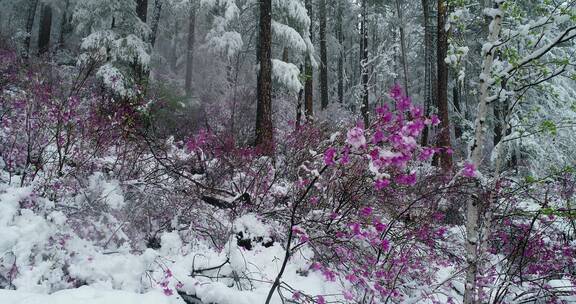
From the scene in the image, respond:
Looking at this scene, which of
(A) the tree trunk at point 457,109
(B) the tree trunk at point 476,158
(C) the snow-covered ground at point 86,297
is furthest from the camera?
(A) the tree trunk at point 457,109

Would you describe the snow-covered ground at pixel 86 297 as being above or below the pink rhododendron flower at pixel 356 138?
below

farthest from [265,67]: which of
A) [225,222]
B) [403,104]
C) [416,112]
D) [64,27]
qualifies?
[64,27]

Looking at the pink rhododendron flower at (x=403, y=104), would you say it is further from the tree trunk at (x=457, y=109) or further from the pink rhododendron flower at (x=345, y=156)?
the tree trunk at (x=457, y=109)

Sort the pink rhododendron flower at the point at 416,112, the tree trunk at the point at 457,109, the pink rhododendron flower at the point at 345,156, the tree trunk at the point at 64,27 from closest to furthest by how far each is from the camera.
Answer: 1. the pink rhododendron flower at the point at 416,112
2. the pink rhododendron flower at the point at 345,156
3. the tree trunk at the point at 457,109
4. the tree trunk at the point at 64,27

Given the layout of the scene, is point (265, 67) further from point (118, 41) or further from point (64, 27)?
point (64, 27)

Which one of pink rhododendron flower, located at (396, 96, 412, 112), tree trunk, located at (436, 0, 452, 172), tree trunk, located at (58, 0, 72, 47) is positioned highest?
tree trunk, located at (58, 0, 72, 47)

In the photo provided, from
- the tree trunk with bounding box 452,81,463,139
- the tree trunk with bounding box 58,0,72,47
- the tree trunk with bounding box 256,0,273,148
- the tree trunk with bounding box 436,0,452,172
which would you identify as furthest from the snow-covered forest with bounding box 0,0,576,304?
the tree trunk with bounding box 58,0,72,47

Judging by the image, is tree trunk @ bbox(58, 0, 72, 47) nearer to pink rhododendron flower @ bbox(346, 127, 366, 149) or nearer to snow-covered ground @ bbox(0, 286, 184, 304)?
snow-covered ground @ bbox(0, 286, 184, 304)

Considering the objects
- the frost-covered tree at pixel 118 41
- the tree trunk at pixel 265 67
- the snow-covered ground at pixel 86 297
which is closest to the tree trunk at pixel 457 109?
the tree trunk at pixel 265 67

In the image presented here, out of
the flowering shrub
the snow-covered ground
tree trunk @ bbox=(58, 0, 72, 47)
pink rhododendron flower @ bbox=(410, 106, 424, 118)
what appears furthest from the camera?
tree trunk @ bbox=(58, 0, 72, 47)

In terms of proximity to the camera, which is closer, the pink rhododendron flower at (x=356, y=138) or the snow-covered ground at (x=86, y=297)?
the pink rhododendron flower at (x=356, y=138)

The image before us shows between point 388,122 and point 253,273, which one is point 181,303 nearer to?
point 253,273

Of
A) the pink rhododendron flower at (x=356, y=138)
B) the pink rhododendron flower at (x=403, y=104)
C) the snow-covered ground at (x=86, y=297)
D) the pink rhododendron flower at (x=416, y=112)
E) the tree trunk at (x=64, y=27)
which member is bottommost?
the snow-covered ground at (x=86, y=297)

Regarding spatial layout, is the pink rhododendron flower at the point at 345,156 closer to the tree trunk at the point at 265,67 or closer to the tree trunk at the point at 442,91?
the tree trunk at the point at 265,67
